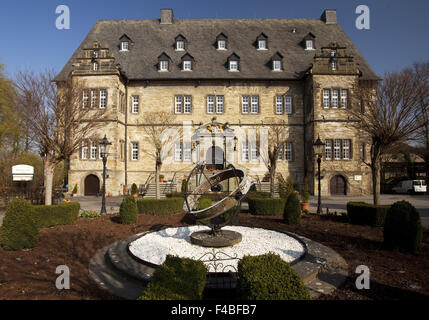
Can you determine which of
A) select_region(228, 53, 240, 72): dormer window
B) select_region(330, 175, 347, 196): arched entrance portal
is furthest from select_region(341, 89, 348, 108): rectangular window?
select_region(228, 53, 240, 72): dormer window

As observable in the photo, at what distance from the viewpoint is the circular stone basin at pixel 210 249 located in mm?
6805

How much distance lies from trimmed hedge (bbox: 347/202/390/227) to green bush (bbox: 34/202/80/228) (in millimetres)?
12925

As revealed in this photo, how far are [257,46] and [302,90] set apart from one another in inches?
290

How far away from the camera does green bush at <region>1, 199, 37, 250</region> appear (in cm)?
799

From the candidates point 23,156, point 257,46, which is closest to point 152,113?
point 23,156

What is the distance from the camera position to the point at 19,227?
26.7 ft

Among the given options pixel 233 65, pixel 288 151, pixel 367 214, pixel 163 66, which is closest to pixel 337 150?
pixel 288 151

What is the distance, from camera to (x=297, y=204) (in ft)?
38.6

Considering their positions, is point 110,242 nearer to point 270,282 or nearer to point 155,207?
point 155,207

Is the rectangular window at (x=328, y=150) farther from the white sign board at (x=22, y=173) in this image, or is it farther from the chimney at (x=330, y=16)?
the white sign board at (x=22, y=173)

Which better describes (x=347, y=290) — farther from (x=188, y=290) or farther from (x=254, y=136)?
(x=254, y=136)

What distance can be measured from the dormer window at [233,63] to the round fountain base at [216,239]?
21159 mm

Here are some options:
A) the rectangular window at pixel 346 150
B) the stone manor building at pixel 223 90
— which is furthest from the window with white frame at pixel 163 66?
the rectangular window at pixel 346 150

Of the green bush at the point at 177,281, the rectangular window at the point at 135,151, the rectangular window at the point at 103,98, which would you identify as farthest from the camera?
the rectangular window at the point at 135,151
